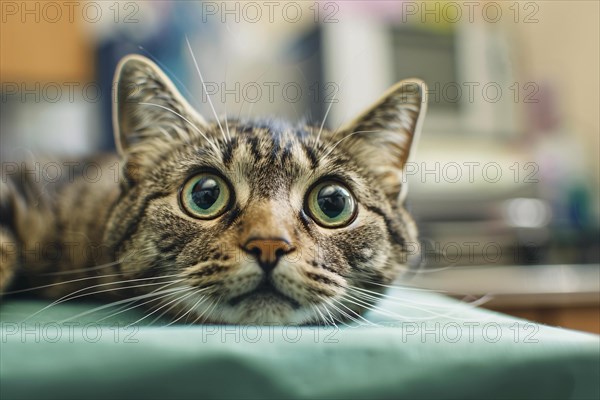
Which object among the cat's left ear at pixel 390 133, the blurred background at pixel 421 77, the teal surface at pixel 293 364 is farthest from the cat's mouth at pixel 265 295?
the blurred background at pixel 421 77

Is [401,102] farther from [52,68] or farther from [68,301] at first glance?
[52,68]

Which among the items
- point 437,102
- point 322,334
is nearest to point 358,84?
point 437,102

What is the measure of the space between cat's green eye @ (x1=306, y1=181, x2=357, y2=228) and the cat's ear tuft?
0.61 feet

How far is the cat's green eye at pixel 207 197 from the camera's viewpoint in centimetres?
60

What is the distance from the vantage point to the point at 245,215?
1.88ft

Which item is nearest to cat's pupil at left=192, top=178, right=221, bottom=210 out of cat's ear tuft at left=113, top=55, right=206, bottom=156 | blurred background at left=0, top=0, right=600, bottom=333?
cat's ear tuft at left=113, top=55, right=206, bottom=156

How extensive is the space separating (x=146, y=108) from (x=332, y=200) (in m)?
0.27

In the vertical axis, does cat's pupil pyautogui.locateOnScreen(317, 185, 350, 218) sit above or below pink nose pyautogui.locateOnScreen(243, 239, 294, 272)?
above

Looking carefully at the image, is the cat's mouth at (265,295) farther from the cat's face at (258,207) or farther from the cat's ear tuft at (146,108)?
the cat's ear tuft at (146,108)

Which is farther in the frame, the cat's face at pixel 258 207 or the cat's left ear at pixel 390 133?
the cat's left ear at pixel 390 133

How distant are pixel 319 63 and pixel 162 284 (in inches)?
61.2

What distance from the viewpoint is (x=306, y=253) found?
1.86 ft

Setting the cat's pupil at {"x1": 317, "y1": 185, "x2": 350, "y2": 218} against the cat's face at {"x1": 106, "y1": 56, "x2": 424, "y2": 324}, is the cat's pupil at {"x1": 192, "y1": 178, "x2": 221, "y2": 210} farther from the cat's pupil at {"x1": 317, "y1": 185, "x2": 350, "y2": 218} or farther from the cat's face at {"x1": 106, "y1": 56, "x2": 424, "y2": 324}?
the cat's pupil at {"x1": 317, "y1": 185, "x2": 350, "y2": 218}

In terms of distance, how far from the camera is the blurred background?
71.7 inches
